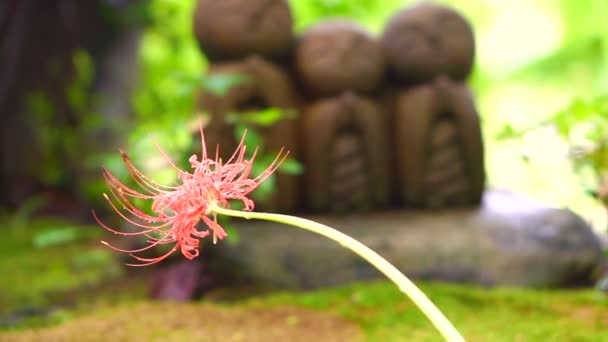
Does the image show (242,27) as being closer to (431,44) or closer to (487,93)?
(431,44)

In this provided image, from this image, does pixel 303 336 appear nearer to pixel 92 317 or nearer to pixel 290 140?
pixel 92 317

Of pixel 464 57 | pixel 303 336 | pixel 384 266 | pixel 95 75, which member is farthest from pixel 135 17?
pixel 384 266

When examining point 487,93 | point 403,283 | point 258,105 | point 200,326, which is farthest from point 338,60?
point 487,93

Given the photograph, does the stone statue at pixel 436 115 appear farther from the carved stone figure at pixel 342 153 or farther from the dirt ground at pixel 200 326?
the dirt ground at pixel 200 326

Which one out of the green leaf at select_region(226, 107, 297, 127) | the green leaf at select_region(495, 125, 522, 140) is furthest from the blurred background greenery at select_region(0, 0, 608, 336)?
the green leaf at select_region(226, 107, 297, 127)

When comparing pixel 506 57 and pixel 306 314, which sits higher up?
pixel 506 57

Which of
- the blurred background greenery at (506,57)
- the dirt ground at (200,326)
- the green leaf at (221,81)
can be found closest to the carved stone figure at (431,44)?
the green leaf at (221,81)

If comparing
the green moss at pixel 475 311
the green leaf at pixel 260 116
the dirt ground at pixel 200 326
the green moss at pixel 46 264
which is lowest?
the green moss at pixel 475 311
